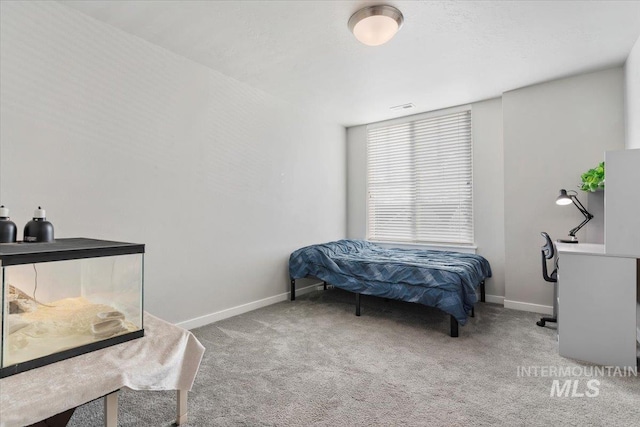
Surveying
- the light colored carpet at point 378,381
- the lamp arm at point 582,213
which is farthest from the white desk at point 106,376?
the lamp arm at point 582,213

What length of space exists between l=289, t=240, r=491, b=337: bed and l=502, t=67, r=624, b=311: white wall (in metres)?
0.46

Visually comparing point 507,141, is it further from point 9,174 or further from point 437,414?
point 9,174

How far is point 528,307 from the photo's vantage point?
3451 mm

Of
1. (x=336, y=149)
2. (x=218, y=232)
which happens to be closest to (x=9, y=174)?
(x=218, y=232)

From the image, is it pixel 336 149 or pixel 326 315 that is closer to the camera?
pixel 326 315

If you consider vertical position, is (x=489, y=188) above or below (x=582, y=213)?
above

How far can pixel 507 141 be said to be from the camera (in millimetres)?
3609

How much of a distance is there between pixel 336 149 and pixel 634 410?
162 inches

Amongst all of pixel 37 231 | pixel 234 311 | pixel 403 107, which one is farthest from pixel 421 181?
pixel 37 231

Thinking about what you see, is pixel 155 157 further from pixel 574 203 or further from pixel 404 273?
pixel 574 203

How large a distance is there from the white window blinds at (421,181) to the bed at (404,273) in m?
0.48

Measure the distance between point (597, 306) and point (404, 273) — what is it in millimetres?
1437

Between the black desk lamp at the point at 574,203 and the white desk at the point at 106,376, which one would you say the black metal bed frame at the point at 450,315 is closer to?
the black desk lamp at the point at 574,203

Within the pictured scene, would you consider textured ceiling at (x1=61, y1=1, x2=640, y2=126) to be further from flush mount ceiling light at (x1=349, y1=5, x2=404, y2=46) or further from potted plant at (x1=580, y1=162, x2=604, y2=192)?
potted plant at (x1=580, y1=162, x2=604, y2=192)
